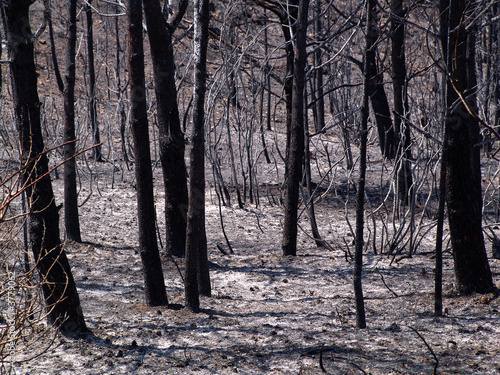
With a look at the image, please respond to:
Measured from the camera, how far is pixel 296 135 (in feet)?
21.7

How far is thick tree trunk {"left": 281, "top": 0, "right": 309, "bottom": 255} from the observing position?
6.23m

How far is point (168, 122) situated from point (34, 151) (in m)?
2.52

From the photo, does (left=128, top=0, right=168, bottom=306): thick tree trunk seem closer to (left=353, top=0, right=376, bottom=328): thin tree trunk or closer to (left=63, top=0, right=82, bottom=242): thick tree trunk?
(left=353, top=0, right=376, bottom=328): thin tree trunk

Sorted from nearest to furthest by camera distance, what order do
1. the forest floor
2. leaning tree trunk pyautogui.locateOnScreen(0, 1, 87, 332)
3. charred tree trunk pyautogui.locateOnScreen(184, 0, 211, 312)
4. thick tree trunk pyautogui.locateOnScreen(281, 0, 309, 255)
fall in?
the forest floor → leaning tree trunk pyautogui.locateOnScreen(0, 1, 87, 332) → charred tree trunk pyautogui.locateOnScreen(184, 0, 211, 312) → thick tree trunk pyautogui.locateOnScreen(281, 0, 309, 255)

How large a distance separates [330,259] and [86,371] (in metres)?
3.76

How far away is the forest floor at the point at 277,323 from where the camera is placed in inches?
152

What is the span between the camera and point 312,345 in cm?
417

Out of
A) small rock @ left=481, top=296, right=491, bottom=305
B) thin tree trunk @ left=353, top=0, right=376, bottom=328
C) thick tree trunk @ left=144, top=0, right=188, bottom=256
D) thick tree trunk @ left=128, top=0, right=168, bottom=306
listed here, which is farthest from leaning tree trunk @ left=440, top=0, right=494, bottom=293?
thick tree trunk @ left=144, top=0, right=188, bottom=256

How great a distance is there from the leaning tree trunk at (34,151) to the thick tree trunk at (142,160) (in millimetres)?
820

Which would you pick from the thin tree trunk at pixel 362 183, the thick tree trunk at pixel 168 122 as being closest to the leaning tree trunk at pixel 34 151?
the thick tree trunk at pixel 168 122

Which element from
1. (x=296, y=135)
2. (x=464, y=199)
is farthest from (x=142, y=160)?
(x=464, y=199)

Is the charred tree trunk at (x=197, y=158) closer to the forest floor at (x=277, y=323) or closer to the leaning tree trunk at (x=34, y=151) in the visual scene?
the forest floor at (x=277, y=323)

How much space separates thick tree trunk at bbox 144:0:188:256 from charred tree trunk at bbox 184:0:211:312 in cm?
166

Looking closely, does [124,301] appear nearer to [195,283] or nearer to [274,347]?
[195,283]
